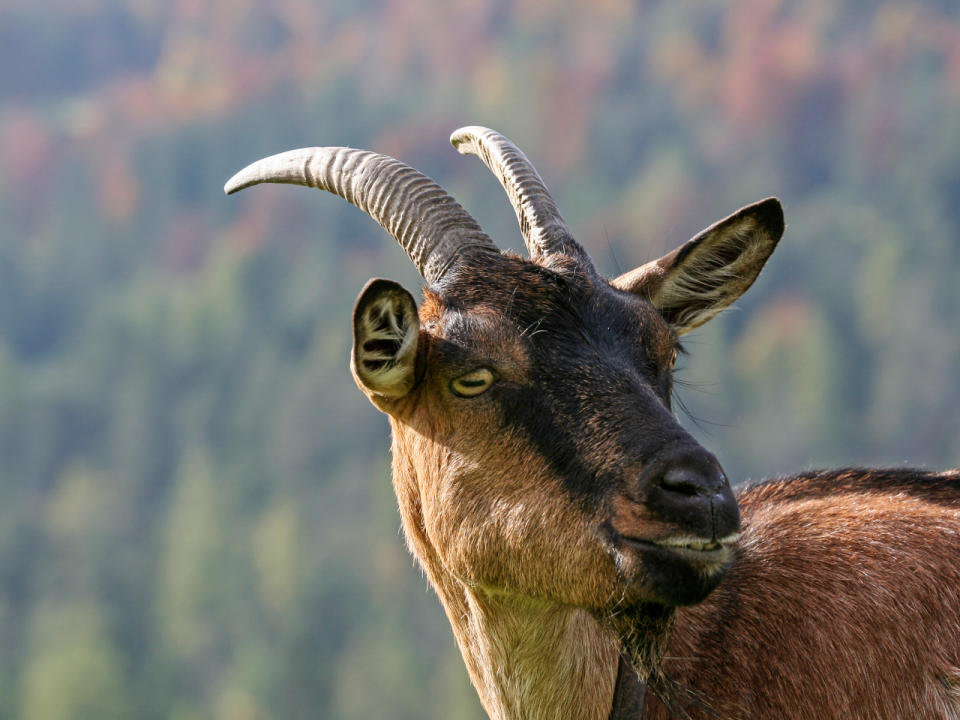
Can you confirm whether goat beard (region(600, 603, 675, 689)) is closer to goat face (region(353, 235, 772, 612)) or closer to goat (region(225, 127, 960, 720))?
goat (region(225, 127, 960, 720))

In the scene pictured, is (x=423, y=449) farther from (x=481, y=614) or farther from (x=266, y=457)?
(x=266, y=457)

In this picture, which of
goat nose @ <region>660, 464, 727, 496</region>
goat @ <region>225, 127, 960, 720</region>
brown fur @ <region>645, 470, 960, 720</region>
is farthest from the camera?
brown fur @ <region>645, 470, 960, 720</region>

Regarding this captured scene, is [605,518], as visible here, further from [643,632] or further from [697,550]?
[643,632]

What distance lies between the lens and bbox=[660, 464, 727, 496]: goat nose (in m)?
3.85

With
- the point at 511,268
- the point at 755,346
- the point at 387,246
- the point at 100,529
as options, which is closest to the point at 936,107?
the point at 755,346

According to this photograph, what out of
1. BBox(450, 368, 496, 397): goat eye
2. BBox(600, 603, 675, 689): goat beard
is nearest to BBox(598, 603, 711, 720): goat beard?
BBox(600, 603, 675, 689): goat beard

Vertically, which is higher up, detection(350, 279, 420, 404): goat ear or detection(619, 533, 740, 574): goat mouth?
detection(350, 279, 420, 404): goat ear

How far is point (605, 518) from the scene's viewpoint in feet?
13.4

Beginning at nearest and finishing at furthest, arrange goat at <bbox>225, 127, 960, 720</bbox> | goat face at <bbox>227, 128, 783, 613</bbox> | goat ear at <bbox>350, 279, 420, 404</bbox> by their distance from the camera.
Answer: goat face at <bbox>227, 128, 783, 613</bbox> < goat at <bbox>225, 127, 960, 720</bbox> < goat ear at <bbox>350, 279, 420, 404</bbox>

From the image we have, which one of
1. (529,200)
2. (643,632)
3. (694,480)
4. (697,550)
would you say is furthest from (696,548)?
(529,200)

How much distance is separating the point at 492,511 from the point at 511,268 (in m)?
1.07

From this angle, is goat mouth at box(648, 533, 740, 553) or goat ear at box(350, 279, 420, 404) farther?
goat ear at box(350, 279, 420, 404)

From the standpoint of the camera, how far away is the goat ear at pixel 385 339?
14.0 feet

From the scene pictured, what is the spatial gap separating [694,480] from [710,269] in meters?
1.67
